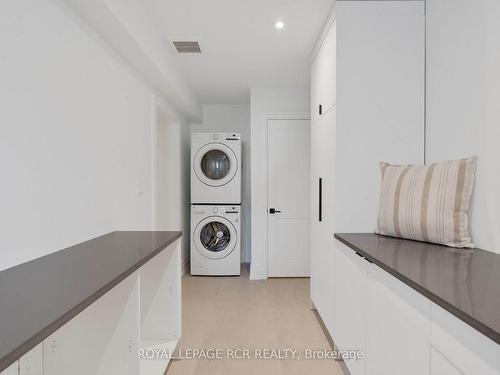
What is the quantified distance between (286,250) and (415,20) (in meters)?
2.84

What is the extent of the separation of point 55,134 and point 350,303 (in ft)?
5.88

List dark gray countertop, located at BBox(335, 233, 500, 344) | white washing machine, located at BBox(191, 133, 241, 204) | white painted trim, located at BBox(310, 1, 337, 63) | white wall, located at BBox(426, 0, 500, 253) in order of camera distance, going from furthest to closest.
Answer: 1. white washing machine, located at BBox(191, 133, 241, 204)
2. white painted trim, located at BBox(310, 1, 337, 63)
3. white wall, located at BBox(426, 0, 500, 253)
4. dark gray countertop, located at BBox(335, 233, 500, 344)

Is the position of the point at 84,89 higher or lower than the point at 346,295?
higher

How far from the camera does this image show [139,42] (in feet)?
6.73

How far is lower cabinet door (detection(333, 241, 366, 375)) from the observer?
1689 millimetres

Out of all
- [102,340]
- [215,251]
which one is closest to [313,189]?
[215,251]

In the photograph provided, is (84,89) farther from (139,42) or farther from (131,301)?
(131,301)

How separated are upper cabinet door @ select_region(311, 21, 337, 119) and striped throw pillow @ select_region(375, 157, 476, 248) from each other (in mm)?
733

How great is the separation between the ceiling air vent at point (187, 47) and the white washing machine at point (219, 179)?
1478mm

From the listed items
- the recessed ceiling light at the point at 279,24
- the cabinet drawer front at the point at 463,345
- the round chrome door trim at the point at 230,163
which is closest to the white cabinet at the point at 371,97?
the recessed ceiling light at the point at 279,24

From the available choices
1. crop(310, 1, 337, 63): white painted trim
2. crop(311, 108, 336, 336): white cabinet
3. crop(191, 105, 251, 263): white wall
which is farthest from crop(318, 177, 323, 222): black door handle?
crop(191, 105, 251, 263): white wall

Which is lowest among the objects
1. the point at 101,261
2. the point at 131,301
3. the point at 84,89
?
the point at 131,301

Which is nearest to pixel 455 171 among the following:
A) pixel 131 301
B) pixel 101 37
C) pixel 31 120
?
pixel 131 301

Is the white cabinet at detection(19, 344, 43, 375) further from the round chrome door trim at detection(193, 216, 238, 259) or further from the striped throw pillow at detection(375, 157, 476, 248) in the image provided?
the round chrome door trim at detection(193, 216, 238, 259)
